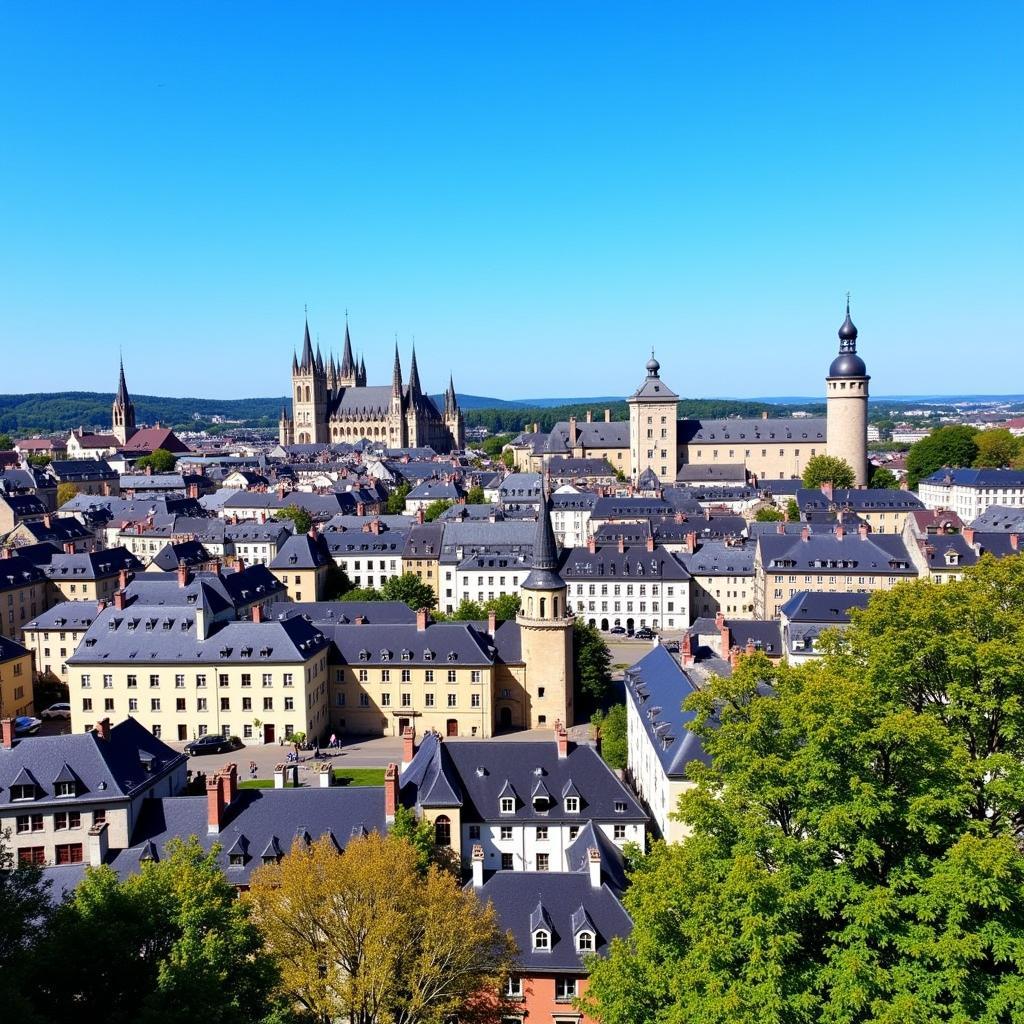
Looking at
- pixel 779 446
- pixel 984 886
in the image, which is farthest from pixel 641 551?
pixel 779 446

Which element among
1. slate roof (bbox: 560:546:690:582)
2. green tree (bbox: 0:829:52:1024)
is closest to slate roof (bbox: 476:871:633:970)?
green tree (bbox: 0:829:52:1024)

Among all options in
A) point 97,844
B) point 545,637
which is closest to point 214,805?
point 97,844

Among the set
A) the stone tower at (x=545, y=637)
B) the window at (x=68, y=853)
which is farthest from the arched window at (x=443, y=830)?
the stone tower at (x=545, y=637)

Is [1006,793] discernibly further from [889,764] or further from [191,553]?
[191,553]

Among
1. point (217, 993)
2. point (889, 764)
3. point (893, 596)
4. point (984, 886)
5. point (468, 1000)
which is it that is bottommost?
point (468, 1000)

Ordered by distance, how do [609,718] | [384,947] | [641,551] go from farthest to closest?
[641,551], [609,718], [384,947]

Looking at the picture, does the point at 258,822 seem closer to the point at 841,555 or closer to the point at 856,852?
the point at 856,852

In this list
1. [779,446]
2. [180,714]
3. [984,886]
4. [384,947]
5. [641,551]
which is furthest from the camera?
[779,446]
